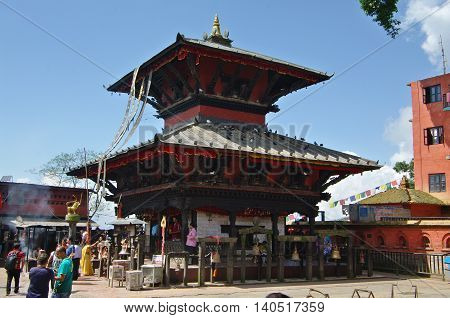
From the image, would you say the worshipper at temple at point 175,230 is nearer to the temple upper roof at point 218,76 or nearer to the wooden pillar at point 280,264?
the wooden pillar at point 280,264

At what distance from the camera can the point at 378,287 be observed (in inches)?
633

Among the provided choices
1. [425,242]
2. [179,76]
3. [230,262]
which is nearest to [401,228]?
[425,242]

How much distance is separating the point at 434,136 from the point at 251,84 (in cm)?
2383

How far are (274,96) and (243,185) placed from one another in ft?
19.0

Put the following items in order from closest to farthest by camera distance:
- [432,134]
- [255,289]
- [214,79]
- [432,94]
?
[255,289], [214,79], [432,134], [432,94]

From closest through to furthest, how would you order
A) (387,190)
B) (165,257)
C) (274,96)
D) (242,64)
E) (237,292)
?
1. (237,292)
2. (165,257)
3. (242,64)
4. (274,96)
5. (387,190)

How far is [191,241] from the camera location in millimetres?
16953

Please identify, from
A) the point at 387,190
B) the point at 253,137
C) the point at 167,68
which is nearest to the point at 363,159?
the point at 253,137

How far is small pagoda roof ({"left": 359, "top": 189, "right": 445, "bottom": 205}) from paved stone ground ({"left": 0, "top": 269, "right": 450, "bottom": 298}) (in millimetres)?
14927

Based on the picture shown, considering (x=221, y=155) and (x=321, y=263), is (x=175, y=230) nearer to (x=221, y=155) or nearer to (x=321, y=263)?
(x=221, y=155)

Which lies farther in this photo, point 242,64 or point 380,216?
point 380,216

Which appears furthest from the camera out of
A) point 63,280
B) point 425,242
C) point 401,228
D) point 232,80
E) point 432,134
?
point 432,134
